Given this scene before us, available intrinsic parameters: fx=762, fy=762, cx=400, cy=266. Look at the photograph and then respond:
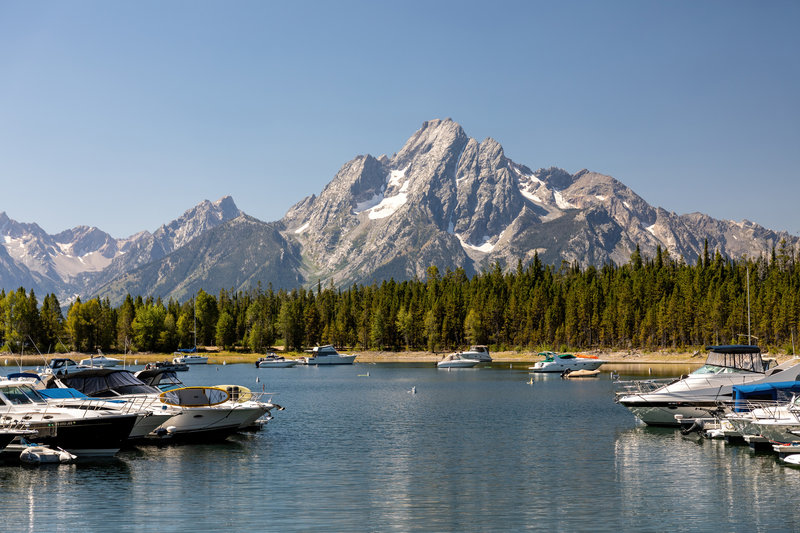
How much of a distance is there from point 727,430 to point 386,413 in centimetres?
3681

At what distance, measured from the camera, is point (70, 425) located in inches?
1907

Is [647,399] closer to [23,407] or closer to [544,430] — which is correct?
[544,430]

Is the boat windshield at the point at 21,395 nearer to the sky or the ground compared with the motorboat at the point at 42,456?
nearer to the sky

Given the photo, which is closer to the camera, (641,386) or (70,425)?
(70,425)

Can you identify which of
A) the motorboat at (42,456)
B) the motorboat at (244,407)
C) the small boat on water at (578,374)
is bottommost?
the small boat on water at (578,374)

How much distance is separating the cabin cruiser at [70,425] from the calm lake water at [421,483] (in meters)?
1.65

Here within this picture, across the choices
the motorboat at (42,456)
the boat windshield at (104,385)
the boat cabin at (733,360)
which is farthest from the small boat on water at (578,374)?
the motorboat at (42,456)

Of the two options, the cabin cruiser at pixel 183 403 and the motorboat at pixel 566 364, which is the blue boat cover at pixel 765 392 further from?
the motorboat at pixel 566 364

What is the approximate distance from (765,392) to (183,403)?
1743 inches

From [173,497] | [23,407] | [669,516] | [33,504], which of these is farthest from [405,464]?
[23,407]

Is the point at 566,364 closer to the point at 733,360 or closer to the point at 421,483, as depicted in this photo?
the point at 733,360

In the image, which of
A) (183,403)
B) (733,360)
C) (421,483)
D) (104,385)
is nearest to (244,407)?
(183,403)

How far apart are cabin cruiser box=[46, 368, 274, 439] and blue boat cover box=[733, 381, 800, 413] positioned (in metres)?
37.1

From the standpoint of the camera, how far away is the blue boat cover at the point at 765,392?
186ft
